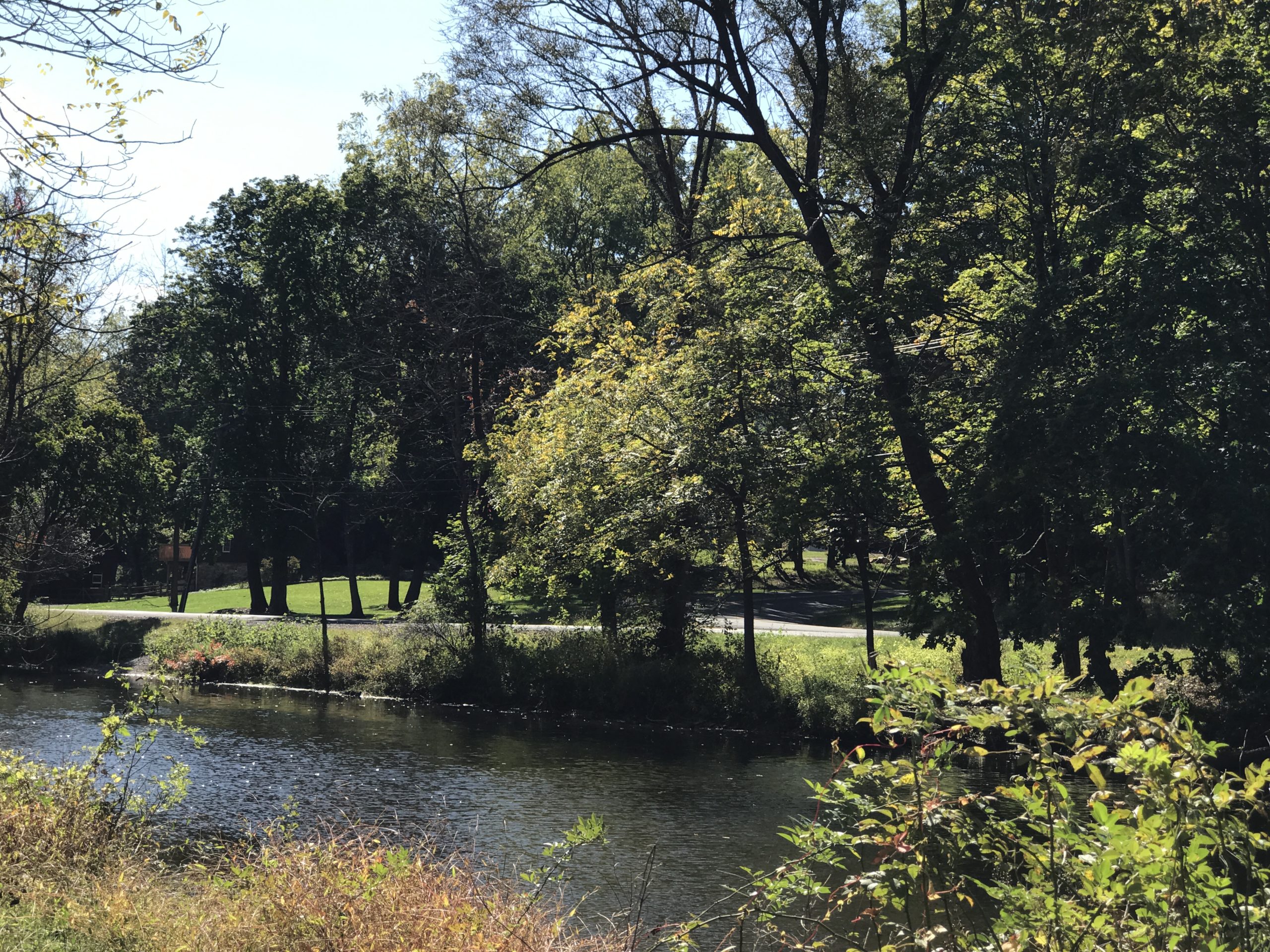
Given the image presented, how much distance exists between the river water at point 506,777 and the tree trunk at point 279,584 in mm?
16771

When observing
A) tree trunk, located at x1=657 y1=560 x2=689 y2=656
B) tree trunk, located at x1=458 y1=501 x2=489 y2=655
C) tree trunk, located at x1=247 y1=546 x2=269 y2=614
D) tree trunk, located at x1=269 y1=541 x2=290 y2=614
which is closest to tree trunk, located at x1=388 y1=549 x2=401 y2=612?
tree trunk, located at x1=269 y1=541 x2=290 y2=614

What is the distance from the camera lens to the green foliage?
396 centimetres

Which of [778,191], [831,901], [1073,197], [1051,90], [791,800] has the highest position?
[778,191]

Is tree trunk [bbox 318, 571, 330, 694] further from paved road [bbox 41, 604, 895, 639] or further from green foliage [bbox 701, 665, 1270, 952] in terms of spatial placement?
green foliage [bbox 701, 665, 1270, 952]

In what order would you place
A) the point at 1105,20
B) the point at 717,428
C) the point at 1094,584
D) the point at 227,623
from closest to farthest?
the point at 1094,584 → the point at 1105,20 → the point at 717,428 → the point at 227,623

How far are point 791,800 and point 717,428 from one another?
901 centimetres

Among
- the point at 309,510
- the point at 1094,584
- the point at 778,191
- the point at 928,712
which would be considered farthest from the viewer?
the point at 309,510

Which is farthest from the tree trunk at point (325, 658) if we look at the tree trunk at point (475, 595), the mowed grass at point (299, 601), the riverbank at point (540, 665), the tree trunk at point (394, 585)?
the tree trunk at point (394, 585)

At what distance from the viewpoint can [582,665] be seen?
2594 cm

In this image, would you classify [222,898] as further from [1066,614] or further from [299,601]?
[299,601]

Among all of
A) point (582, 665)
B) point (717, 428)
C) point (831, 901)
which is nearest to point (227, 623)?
point (582, 665)

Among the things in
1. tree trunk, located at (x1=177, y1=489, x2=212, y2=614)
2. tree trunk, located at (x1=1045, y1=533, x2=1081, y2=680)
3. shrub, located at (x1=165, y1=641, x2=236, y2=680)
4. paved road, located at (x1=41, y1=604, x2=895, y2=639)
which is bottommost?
shrub, located at (x1=165, y1=641, x2=236, y2=680)

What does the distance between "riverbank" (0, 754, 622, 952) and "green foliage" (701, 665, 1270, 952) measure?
2.36m

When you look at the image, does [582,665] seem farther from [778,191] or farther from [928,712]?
[928,712]
